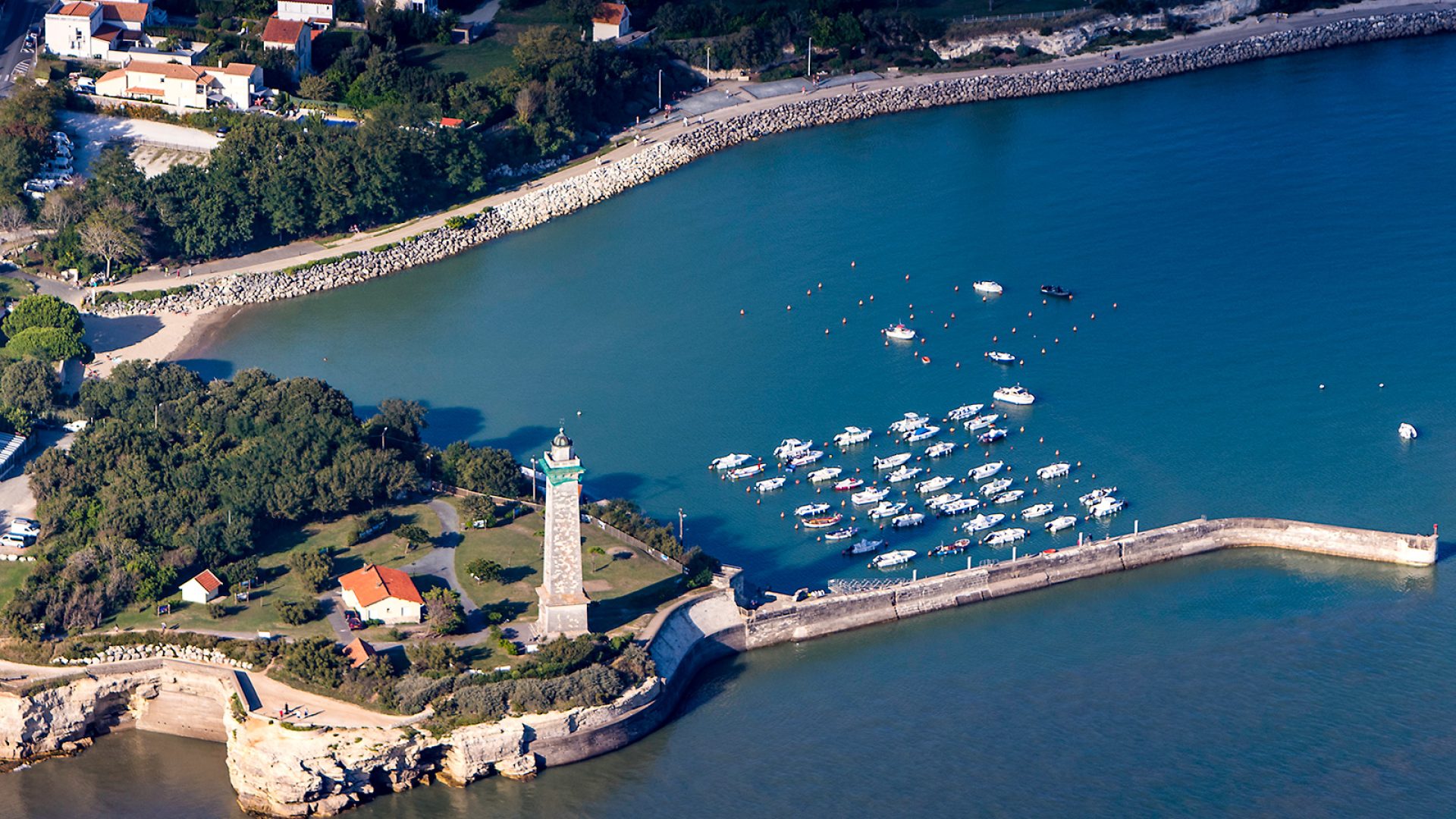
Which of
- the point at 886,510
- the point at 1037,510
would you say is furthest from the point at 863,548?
the point at 1037,510

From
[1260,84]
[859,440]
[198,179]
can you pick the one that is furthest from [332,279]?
[1260,84]

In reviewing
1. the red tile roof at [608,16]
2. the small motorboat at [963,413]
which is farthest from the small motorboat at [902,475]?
the red tile roof at [608,16]

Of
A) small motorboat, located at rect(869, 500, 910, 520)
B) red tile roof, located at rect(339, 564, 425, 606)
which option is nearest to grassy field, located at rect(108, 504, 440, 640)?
red tile roof, located at rect(339, 564, 425, 606)

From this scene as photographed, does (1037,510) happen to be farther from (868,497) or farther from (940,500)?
(868,497)

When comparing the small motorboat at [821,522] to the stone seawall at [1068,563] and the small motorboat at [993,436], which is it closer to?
the stone seawall at [1068,563]

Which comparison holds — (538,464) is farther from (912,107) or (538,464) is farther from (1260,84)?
(1260,84)

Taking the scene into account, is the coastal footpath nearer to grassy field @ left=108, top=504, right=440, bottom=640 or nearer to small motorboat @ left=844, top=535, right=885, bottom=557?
grassy field @ left=108, top=504, right=440, bottom=640

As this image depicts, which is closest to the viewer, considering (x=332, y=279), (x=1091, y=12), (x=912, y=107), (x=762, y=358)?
(x=762, y=358)
